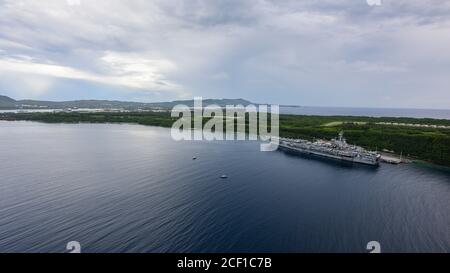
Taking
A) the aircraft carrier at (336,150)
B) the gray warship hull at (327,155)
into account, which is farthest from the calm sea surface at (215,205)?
the aircraft carrier at (336,150)

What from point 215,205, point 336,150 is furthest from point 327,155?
point 215,205

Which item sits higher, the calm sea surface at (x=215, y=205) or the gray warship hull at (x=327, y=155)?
the gray warship hull at (x=327, y=155)

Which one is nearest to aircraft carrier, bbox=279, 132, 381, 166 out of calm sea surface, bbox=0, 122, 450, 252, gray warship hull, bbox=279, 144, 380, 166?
gray warship hull, bbox=279, 144, 380, 166

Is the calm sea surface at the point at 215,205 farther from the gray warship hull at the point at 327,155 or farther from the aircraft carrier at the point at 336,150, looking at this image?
the aircraft carrier at the point at 336,150

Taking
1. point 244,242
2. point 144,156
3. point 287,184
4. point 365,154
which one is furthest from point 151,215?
point 365,154
